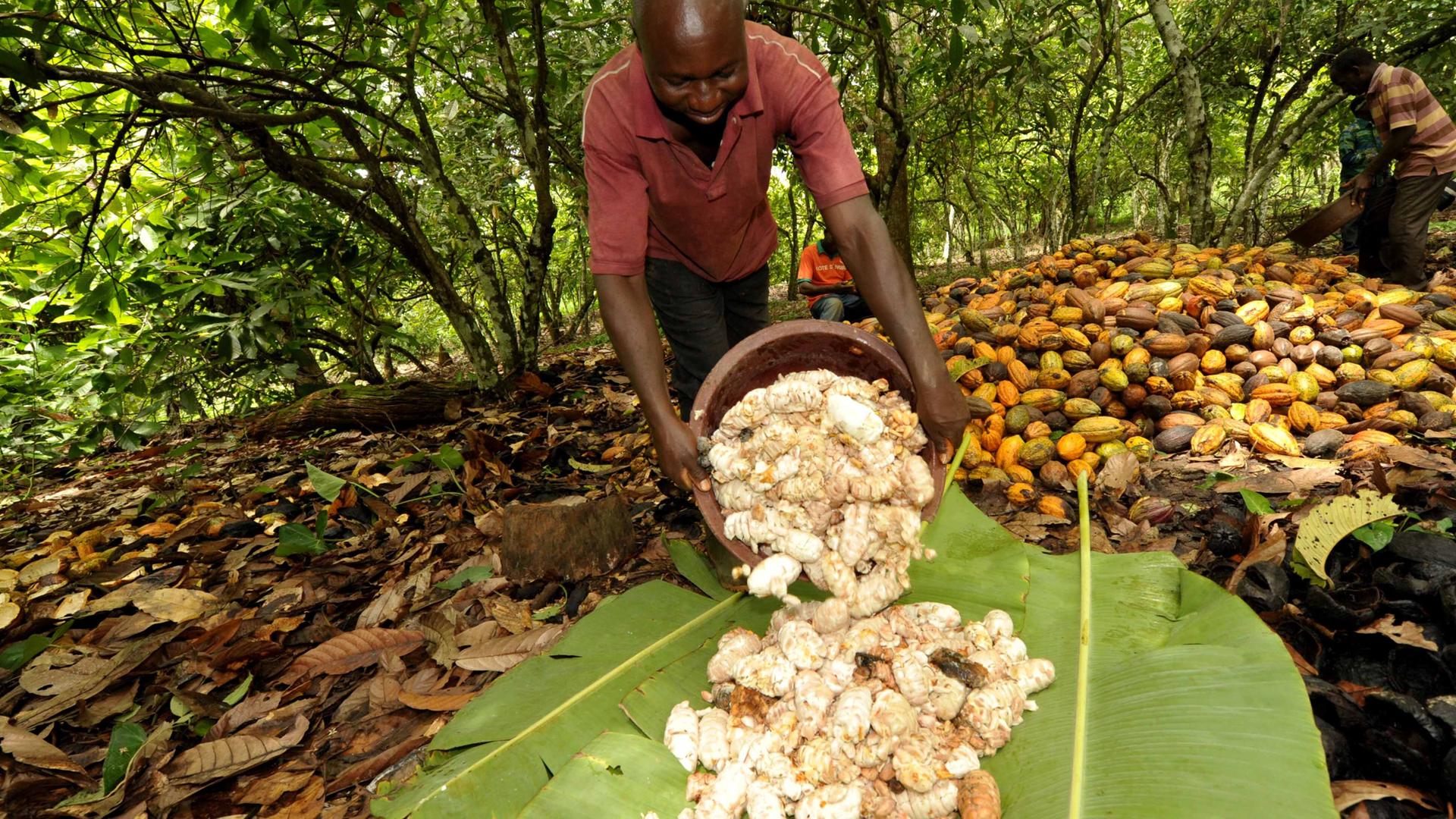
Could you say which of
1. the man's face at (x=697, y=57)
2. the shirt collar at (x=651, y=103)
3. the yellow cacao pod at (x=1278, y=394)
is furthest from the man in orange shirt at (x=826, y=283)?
the man's face at (x=697, y=57)

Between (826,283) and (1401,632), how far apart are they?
4.32 meters

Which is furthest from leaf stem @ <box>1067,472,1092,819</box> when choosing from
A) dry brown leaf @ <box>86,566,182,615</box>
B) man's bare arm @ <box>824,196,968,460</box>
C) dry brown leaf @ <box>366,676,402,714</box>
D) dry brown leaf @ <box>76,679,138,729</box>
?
dry brown leaf @ <box>86,566,182,615</box>

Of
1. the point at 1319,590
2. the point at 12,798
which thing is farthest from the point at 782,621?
the point at 12,798

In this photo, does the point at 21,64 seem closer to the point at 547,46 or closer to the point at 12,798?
the point at 12,798

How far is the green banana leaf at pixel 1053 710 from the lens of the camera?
1.12 metres

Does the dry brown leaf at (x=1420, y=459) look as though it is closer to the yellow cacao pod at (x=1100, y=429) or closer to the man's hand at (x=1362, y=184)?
the yellow cacao pod at (x=1100, y=429)

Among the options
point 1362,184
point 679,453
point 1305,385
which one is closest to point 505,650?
point 679,453

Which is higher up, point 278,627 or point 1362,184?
point 1362,184

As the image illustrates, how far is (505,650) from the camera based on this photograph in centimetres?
188

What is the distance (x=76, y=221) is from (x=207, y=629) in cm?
164

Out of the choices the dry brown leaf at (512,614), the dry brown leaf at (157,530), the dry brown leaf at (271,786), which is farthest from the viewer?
the dry brown leaf at (157,530)

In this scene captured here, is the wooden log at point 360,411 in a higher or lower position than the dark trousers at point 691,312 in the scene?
lower

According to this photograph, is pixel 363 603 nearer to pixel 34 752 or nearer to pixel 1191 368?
pixel 34 752

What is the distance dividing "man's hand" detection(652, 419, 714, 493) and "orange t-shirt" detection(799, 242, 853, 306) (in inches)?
152
